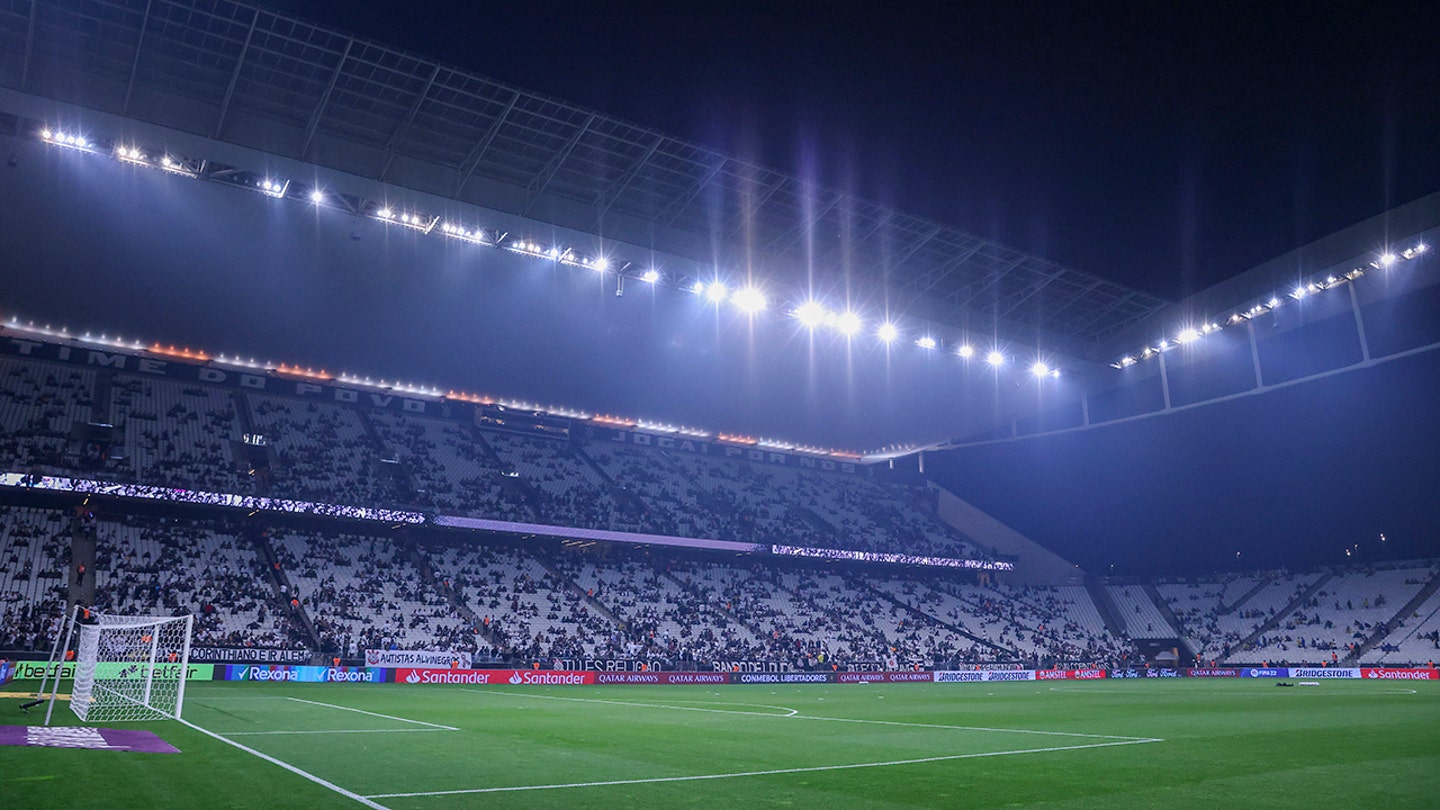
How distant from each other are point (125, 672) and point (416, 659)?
1044 centimetres

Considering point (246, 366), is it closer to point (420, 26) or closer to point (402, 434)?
point (402, 434)

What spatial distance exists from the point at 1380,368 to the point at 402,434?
4904cm

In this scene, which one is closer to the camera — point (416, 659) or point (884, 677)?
point (416, 659)

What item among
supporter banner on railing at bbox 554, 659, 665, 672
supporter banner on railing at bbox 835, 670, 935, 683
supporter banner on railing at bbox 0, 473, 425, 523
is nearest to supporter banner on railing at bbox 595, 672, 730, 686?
supporter banner on railing at bbox 554, 659, 665, 672

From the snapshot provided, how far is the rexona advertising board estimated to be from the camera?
104 feet

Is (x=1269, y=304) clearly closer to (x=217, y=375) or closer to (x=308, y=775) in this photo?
(x=308, y=775)

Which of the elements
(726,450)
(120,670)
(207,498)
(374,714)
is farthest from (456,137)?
(726,450)

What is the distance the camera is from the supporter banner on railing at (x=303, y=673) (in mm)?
28672

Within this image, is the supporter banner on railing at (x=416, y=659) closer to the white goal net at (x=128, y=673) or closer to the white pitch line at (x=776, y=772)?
the white goal net at (x=128, y=673)

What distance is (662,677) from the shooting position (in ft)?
118

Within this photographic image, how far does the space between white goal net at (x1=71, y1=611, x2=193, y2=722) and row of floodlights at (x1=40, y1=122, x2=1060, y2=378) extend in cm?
1212

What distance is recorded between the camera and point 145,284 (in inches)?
1220

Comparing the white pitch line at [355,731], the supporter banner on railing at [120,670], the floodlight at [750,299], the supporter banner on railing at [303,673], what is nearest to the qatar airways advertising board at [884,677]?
the floodlight at [750,299]

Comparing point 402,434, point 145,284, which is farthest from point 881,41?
point 402,434
